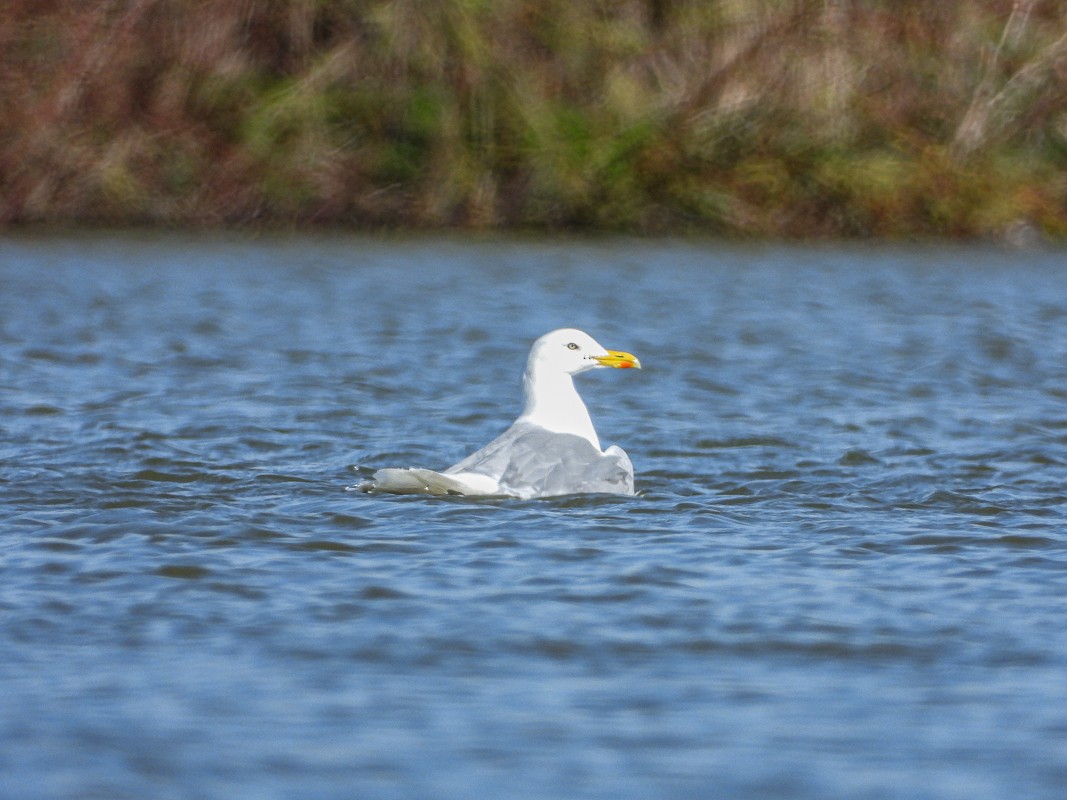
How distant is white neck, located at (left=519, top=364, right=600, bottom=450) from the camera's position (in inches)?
316

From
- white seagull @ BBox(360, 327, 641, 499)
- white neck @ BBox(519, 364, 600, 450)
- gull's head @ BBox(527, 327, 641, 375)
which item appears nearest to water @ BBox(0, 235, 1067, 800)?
white seagull @ BBox(360, 327, 641, 499)

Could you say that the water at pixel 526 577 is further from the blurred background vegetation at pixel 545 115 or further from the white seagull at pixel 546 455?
the blurred background vegetation at pixel 545 115

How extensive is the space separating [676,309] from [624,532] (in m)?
9.09

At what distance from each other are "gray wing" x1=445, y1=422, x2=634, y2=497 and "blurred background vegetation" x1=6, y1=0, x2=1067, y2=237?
15095mm

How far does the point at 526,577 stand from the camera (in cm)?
604

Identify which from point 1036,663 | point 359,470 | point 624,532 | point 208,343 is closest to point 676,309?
point 208,343

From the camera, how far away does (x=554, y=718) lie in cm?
452

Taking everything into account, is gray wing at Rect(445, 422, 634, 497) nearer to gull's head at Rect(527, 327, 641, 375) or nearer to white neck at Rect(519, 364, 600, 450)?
white neck at Rect(519, 364, 600, 450)

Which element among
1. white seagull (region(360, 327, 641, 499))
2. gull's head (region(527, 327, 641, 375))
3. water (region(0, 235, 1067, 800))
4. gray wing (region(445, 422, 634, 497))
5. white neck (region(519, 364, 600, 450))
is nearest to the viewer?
water (region(0, 235, 1067, 800))

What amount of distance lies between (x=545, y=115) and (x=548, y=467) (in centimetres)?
1588

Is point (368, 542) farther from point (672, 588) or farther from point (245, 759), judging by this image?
point (245, 759)

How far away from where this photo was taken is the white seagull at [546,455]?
7.28 m

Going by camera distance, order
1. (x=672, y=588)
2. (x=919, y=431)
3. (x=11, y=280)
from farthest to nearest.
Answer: (x=11, y=280), (x=919, y=431), (x=672, y=588)

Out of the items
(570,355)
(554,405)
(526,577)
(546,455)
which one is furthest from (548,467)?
(526,577)
